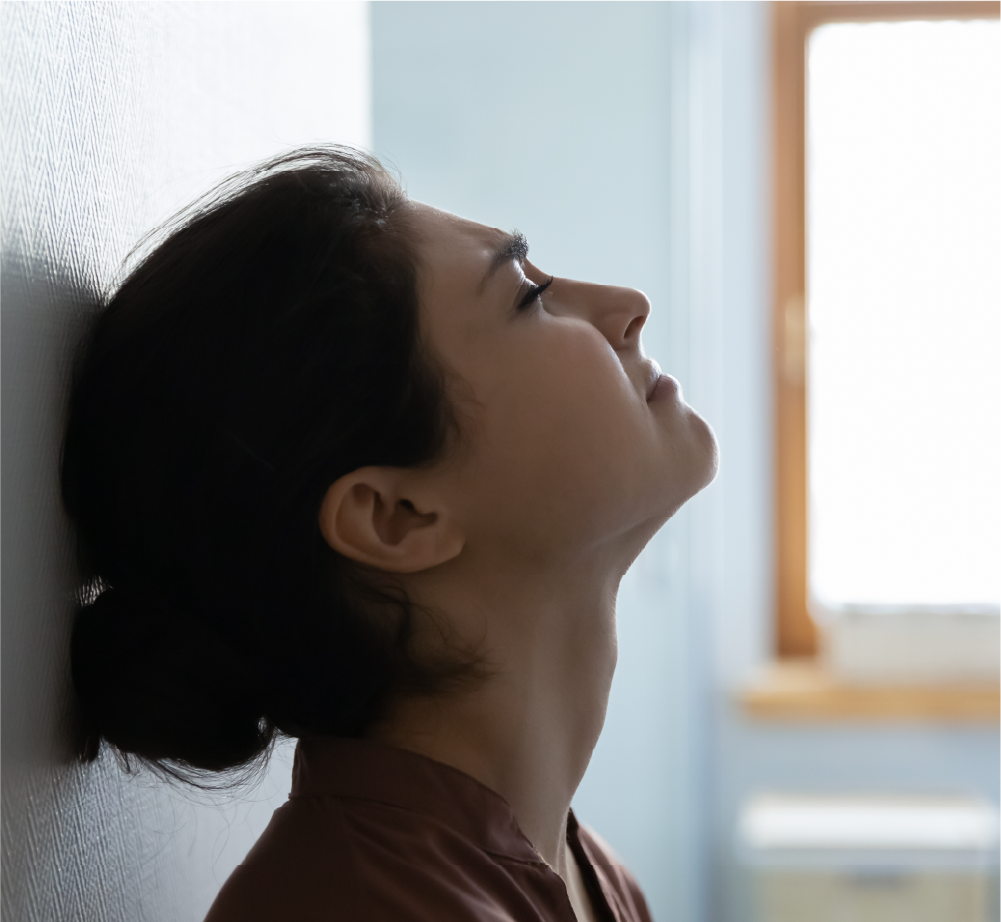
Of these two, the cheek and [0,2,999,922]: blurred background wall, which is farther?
the cheek

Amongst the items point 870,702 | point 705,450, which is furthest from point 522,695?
point 870,702

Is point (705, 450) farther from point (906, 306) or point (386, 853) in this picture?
point (906, 306)

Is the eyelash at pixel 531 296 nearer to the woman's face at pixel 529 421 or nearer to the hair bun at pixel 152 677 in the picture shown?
the woman's face at pixel 529 421

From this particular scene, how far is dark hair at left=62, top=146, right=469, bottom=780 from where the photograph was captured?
1.92 feet

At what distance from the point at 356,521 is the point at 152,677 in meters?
0.14

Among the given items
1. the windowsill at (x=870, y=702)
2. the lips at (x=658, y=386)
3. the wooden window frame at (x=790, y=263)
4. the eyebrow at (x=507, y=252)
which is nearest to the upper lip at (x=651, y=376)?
the lips at (x=658, y=386)

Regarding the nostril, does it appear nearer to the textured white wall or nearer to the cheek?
the cheek

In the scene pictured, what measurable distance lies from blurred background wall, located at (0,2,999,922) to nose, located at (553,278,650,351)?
0.93ft

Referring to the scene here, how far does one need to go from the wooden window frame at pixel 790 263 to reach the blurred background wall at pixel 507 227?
0.12ft

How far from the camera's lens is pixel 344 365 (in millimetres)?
590

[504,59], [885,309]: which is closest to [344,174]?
[504,59]

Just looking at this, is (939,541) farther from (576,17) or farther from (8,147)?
(8,147)

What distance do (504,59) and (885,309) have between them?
1.05 m

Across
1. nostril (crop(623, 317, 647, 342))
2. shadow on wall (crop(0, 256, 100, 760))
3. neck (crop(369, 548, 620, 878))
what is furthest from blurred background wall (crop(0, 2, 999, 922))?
nostril (crop(623, 317, 647, 342))
